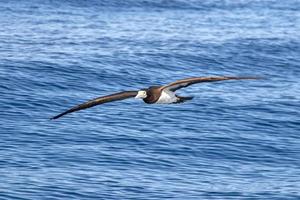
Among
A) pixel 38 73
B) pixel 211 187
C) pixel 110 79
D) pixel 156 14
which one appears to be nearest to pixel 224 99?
pixel 110 79

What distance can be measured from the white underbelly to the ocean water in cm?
374

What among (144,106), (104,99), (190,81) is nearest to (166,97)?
(104,99)

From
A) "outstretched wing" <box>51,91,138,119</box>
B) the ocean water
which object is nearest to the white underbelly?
"outstretched wing" <box>51,91,138,119</box>

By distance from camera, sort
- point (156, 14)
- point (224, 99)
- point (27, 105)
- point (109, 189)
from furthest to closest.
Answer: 1. point (156, 14)
2. point (224, 99)
3. point (27, 105)
4. point (109, 189)

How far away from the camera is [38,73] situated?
68.2m

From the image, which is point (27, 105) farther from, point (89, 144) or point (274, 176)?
point (274, 176)

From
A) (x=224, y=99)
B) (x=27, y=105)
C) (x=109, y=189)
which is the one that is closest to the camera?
(x=109, y=189)

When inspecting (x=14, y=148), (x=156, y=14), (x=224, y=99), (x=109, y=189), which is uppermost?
(x=156, y=14)

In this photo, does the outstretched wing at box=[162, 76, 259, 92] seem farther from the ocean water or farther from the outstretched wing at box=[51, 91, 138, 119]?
the ocean water

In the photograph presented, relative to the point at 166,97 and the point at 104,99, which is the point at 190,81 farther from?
the point at 104,99

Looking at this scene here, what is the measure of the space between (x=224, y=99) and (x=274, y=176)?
50.6ft

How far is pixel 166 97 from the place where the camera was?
29656 millimetres

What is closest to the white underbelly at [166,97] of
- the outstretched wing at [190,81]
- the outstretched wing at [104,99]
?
the outstretched wing at [190,81]

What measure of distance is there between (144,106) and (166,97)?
32171 mm
